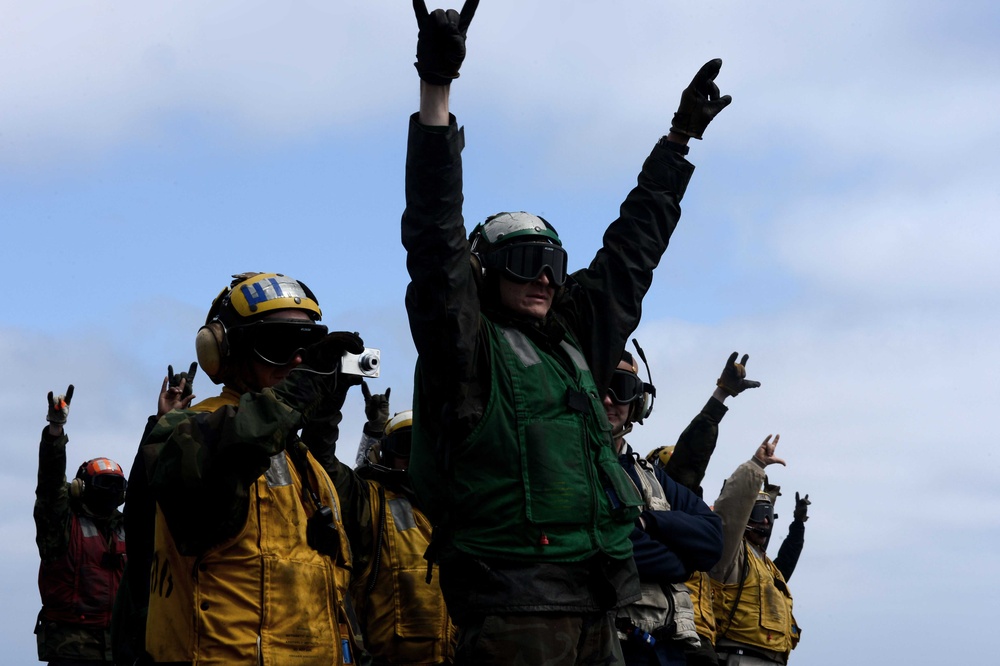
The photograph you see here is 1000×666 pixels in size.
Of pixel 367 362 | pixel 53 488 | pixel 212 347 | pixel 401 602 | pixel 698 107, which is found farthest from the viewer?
pixel 53 488

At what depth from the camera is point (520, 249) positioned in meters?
5.49

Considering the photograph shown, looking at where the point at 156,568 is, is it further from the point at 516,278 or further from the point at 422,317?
the point at 516,278

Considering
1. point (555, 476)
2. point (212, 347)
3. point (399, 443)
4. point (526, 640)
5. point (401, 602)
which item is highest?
point (399, 443)

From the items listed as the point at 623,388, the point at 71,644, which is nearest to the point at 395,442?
the point at 623,388

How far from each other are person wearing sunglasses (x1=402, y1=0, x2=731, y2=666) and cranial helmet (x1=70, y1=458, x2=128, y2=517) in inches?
385

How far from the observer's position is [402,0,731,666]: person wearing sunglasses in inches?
190

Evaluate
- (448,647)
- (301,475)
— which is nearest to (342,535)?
(301,475)

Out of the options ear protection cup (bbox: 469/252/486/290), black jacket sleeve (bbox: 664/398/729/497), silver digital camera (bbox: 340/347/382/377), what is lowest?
silver digital camera (bbox: 340/347/382/377)

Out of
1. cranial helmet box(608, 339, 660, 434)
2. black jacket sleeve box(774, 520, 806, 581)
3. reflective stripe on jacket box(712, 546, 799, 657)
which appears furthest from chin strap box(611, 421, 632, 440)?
black jacket sleeve box(774, 520, 806, 581)

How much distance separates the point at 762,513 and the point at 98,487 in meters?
7.26

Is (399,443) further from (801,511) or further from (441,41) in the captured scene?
(801,511)

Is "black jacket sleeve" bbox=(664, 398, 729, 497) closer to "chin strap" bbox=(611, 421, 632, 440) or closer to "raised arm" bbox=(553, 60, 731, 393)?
"chin strap" bbox=(611, 421, 632, 440)

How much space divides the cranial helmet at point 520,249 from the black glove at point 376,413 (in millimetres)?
5026

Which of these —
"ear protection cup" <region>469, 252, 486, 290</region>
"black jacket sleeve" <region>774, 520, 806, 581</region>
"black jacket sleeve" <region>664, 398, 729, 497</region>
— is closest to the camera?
"ear protection cup" <region>469, 252, 486, 290</region>
